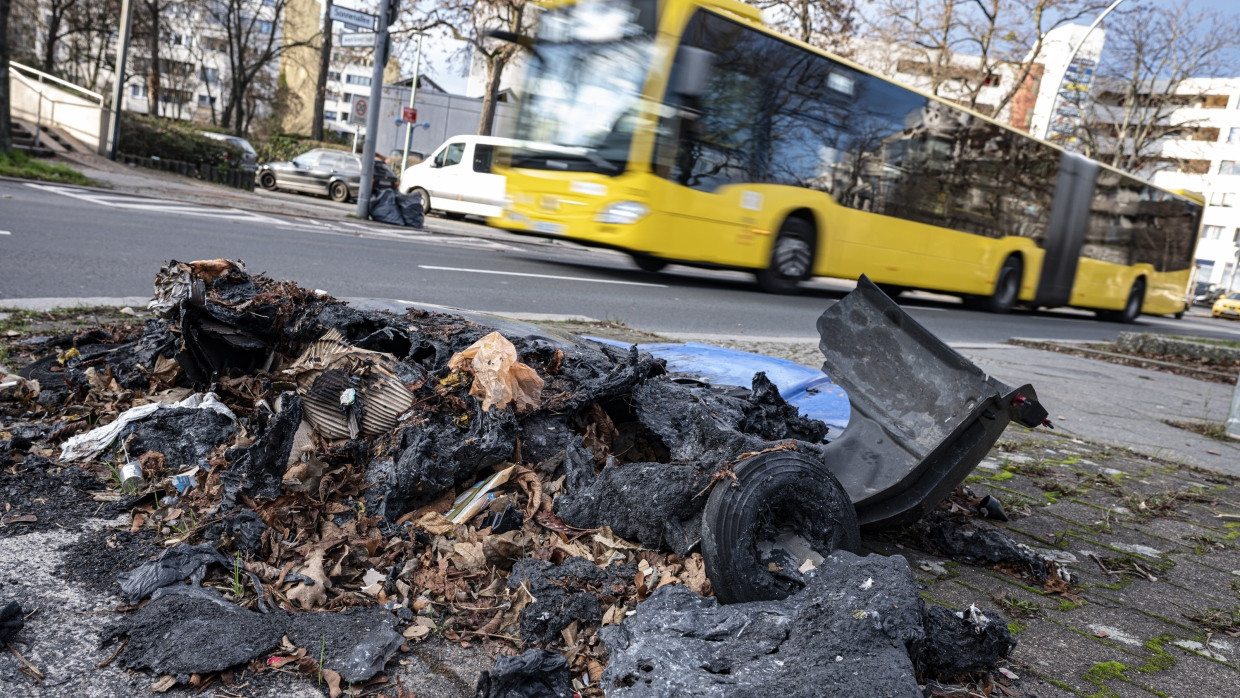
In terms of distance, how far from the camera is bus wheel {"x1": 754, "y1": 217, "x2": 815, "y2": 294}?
1327 cm

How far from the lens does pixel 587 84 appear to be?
11.7 m

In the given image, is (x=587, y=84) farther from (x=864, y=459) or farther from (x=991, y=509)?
(x=864, y=459)

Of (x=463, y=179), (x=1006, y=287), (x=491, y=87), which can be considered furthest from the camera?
(x=491, y=87)

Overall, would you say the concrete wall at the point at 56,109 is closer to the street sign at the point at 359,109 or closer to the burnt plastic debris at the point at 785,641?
the street sign at the point at 359,109

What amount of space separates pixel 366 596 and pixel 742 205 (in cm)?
1056

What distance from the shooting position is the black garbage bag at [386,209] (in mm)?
18109

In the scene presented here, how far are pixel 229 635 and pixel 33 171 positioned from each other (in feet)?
55.0

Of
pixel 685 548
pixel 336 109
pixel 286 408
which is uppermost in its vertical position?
pixel 336 109

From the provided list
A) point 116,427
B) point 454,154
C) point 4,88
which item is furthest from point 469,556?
point 454,154

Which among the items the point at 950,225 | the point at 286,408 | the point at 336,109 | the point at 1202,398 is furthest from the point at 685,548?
the point at 336,109

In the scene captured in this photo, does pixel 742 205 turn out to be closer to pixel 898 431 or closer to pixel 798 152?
pixel 798 152

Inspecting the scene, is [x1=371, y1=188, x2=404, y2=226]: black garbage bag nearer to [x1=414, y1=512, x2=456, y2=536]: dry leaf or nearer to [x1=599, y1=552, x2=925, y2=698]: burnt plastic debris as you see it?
[x1=414, y1=512, x2=456, y2=536]: dry leaf

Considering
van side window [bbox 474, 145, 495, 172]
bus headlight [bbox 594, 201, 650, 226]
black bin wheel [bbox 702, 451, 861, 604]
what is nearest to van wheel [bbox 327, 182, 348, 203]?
van side window [bbox 474, 145, 495, 172]

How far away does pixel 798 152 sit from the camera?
503 inches
